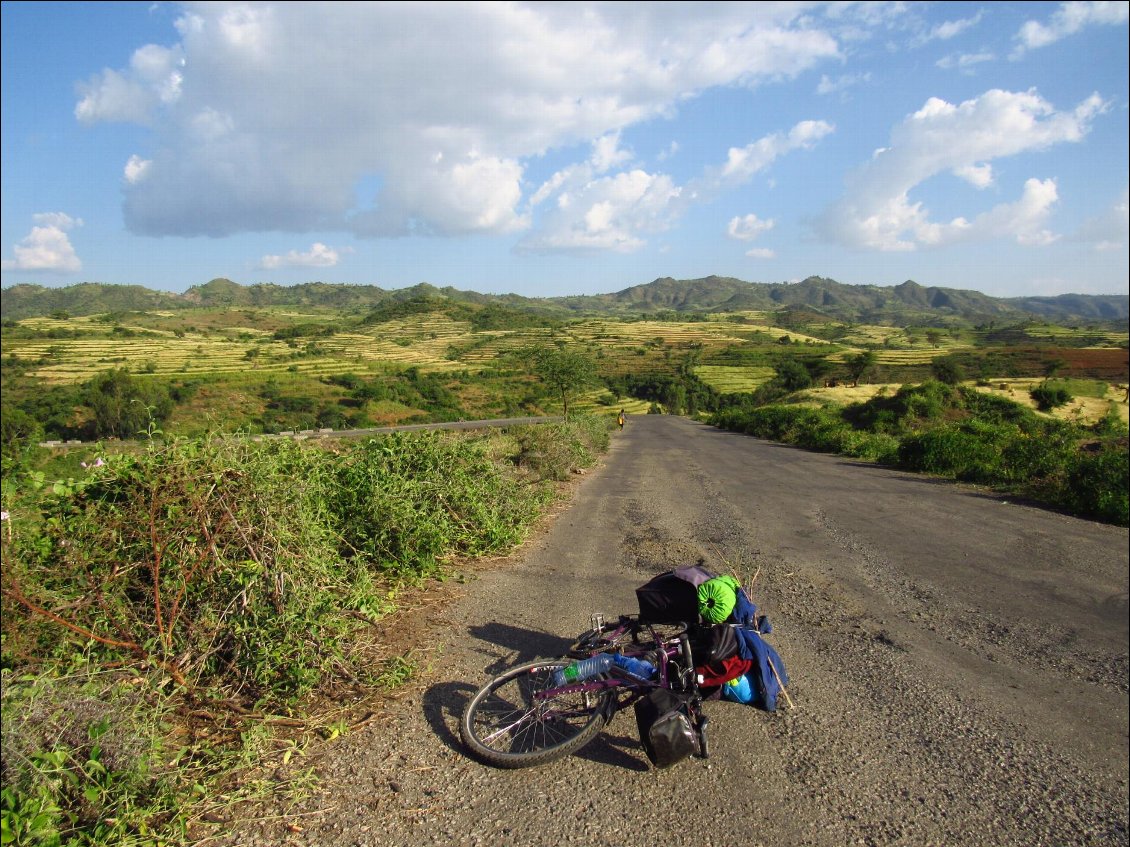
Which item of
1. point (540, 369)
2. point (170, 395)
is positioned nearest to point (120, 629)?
point (540, 369)

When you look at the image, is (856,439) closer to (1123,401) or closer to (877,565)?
(1123,401)

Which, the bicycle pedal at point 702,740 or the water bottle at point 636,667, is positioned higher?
the water bottle at point 636,667

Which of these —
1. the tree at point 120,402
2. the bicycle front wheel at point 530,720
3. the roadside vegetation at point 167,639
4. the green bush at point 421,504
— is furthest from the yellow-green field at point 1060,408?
the tree at point 120,402

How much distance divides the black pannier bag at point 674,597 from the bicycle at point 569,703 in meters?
0.07

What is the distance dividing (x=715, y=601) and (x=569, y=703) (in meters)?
1.07

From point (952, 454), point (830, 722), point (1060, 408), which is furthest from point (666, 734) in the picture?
point (1060, 408)

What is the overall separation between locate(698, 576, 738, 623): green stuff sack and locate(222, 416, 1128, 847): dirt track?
760 millimetres

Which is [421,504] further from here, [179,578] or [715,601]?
[715,601]

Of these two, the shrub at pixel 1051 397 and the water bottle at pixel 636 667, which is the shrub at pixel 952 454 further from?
the water bottle at pixel 636 667

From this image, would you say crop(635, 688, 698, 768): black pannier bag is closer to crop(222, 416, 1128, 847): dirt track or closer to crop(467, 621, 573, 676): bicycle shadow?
crop(222, 416, 1128, 847): dirt track

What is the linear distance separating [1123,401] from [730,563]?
76.0 ft

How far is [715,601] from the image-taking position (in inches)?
136

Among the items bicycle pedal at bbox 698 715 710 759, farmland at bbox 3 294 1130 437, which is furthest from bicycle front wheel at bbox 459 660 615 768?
farmland at bbox 3 294 1130 437

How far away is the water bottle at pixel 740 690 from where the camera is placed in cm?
360
